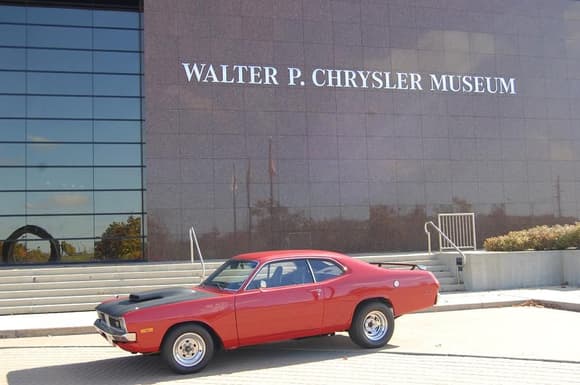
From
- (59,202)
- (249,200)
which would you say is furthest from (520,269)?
(59,202)

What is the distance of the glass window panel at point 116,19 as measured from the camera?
2002 centimetres

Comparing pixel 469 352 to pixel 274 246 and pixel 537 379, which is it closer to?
pixel 537 379

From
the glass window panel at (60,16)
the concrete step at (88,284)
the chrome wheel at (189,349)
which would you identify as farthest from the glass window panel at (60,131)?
the chrome wheel at (189,349)

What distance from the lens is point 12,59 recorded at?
1914cm

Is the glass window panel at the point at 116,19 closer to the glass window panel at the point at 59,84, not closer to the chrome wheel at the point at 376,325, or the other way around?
the glass window panel at the point at 59,84

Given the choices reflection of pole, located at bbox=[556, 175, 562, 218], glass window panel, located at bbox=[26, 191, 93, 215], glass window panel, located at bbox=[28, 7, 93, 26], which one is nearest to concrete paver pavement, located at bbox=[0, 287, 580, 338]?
glass window panel, located at bbox=[26, 191, 93, 215]

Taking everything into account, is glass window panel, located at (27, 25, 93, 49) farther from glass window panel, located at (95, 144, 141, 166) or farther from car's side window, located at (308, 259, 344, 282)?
car's side window, located at (308, 259, 344, 282)

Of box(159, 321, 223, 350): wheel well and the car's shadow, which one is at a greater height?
box(159, 321, 223, 350): wheel well

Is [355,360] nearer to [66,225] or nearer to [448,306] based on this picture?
[448,306]

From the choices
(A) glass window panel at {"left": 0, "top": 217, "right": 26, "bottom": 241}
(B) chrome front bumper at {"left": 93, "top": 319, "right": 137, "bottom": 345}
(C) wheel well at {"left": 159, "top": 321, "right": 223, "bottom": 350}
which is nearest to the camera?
(B) chrome front bumper at {"left": 93, "top": 319, "right": 137, "bottom": 345}

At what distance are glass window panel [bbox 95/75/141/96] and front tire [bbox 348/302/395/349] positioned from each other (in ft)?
44.8

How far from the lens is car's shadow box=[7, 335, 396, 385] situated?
7.18m

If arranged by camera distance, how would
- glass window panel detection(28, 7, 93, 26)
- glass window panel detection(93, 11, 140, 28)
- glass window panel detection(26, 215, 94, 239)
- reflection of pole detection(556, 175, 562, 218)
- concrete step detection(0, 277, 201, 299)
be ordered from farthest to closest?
reflection of pole detection(556, 175, 562, 218)
glass window panel detection(93, 11, 140, 28)
glass window panel detection(28, 7, 93, 26)
glass window panel detection(26, 215, 94, 239)
concrete step detection(0, 277, 201, 299)

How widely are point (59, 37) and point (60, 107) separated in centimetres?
233
